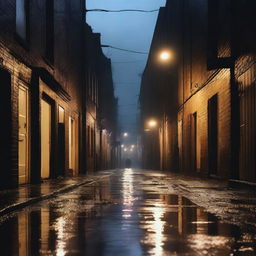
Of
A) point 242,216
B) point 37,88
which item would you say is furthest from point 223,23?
point 242,216

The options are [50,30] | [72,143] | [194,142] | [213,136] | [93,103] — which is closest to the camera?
[50,30]

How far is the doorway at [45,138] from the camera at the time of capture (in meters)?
18.4

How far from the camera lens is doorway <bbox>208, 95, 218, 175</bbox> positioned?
19828mm

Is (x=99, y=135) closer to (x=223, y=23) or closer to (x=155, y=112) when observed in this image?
(x=155, y=112)

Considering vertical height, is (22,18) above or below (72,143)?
above

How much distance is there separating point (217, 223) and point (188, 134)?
20.6 m

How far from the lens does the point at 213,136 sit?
20.0 m

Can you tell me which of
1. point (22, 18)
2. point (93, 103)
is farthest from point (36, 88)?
point (93, 103)

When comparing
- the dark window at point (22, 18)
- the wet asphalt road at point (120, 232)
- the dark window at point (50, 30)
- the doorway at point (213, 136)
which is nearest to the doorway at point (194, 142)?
the doorway at point (213, 136)

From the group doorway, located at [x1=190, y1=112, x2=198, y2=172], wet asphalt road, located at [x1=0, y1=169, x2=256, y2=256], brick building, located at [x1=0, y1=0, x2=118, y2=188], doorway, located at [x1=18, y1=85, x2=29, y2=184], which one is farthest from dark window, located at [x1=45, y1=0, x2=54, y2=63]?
wet asphalt road, located at [x1=0, y1=169, x2=256, y2=256]

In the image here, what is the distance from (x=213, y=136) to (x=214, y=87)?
1933 millimetres

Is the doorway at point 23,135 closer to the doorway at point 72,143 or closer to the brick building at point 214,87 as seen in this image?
the brick building at point 214,87

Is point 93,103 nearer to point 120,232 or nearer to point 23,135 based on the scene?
point 23,135

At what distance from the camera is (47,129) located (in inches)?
758
